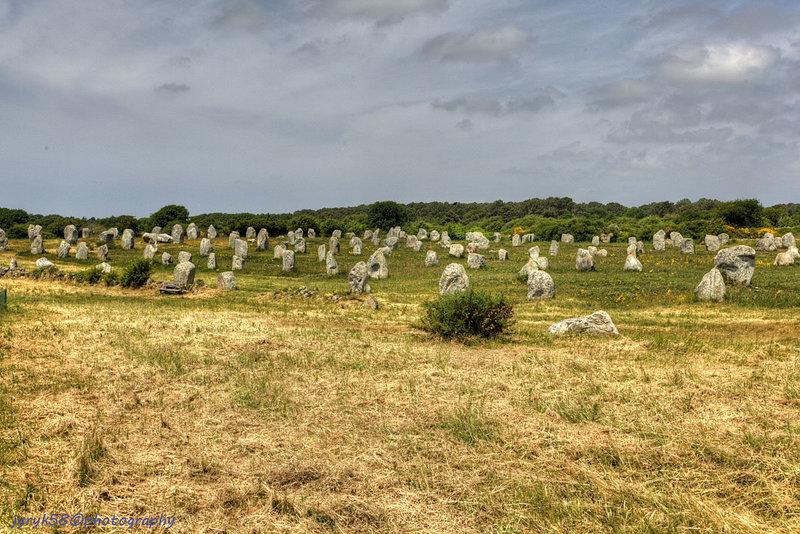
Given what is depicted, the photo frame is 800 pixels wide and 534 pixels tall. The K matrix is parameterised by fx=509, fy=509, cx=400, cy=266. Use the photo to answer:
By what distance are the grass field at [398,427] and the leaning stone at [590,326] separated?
56 centimetres

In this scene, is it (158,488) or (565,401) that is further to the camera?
(565,401)

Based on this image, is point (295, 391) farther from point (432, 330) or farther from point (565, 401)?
point (432, 330)

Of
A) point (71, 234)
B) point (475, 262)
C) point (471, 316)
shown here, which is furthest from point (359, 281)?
point (71, 234)

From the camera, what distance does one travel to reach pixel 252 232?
5569 centimetres

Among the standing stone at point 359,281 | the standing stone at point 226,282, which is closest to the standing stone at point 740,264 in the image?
the standing stone at point 359,281

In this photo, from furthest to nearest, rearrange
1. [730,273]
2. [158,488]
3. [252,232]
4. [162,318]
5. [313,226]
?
[313,226] → [252,232] → [730,273] → [162,318] → [158,488]

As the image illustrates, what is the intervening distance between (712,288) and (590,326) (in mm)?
8565

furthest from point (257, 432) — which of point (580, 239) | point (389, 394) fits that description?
point (580, 239)

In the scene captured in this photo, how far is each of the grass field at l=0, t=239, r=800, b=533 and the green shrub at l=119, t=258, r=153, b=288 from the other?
9576mm

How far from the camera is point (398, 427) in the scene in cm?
698

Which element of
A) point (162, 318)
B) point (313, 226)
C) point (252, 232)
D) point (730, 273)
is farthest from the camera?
point (313, 226)

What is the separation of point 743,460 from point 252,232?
54233 mm

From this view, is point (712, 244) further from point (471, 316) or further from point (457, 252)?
point (471, 316)

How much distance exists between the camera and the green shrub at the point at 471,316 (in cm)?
1309
